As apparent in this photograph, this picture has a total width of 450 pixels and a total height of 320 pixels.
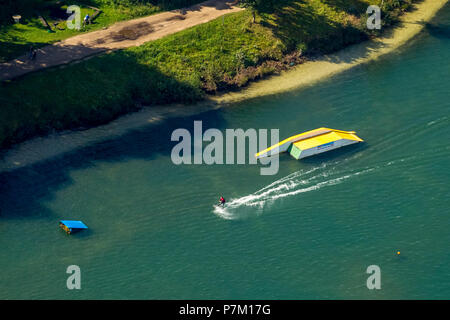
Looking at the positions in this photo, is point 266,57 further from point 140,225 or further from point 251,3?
point 140,225

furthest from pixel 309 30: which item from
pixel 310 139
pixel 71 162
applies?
pixel 71 162

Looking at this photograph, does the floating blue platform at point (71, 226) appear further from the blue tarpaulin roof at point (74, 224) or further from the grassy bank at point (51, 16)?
the grassy bank at point (51, 16)

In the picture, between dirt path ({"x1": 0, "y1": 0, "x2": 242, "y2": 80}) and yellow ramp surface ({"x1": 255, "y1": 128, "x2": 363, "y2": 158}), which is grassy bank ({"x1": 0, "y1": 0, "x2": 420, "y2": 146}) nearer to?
dirt path ({"x1": 0, "y1": 0, "x2": 242, "y2": 80})

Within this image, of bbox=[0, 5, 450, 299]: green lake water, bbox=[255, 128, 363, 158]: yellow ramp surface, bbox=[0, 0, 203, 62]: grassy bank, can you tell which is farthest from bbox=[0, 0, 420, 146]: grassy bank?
bbox=[255, 128, 363, 158]: yellow ramp surface

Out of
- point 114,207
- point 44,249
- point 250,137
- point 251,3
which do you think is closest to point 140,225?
point 114,207

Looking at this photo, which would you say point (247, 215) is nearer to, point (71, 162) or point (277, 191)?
point (277, 191)

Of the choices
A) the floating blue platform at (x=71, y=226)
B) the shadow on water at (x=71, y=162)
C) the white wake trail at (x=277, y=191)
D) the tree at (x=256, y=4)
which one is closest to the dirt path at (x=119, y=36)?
the tree at (x=256, y=4)
